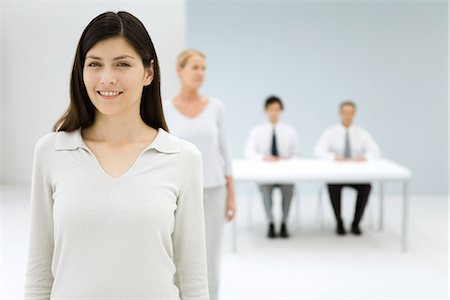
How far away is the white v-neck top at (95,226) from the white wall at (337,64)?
536 cm

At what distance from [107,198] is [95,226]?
6 cm

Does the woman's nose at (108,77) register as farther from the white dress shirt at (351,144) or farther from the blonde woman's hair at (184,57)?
the white dress shirt at (351,144)

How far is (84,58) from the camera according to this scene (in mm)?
1146

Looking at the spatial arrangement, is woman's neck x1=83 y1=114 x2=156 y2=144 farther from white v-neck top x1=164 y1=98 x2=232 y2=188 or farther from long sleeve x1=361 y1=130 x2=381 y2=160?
long sleeve x1=361 y1=130 x2=381 y2=160

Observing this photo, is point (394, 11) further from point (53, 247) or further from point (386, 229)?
point (53, 247)

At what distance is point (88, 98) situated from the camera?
120 centimetres

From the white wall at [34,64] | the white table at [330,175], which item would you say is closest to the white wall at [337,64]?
the white table at [330,175]

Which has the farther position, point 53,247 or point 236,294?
point 236,294

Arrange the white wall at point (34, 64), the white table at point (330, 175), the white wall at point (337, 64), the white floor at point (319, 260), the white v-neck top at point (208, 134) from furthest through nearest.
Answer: the white wall at point (337, 64) < the white table at point (330, 175) < the white floor at point (319, 260) < the white v-neck top at point (208, 134) < the white wall at point (34, 64)

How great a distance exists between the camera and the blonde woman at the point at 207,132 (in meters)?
2.52

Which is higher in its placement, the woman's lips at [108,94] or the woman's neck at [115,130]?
the woman's lips at [108,94]

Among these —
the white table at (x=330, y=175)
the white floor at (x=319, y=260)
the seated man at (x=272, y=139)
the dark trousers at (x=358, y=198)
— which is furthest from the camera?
the seated man at (x=272, y=139)

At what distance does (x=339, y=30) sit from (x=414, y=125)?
136 centimetres

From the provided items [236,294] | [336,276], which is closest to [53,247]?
[236,294]
